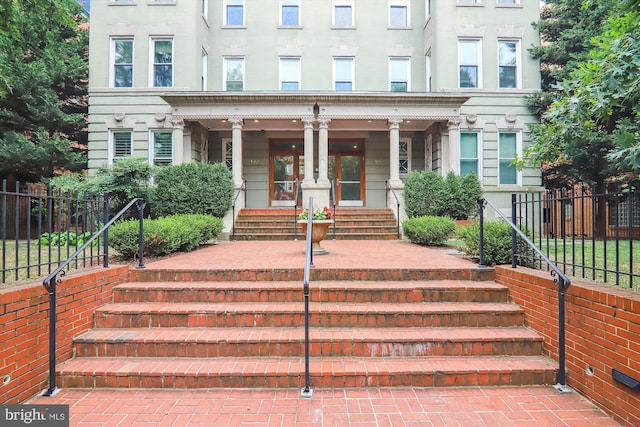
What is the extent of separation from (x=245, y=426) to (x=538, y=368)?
2.84m

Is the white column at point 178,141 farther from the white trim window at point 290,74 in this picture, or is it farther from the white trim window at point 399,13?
the white trim window at point 399,13

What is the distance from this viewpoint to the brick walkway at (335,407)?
2.92 meters

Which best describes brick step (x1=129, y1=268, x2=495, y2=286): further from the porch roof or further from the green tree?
the green tree

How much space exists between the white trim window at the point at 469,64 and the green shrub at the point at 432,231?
8103mm

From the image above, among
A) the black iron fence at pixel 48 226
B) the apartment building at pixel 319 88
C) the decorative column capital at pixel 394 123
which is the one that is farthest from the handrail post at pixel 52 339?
the decorative column capital at pixel 394 123

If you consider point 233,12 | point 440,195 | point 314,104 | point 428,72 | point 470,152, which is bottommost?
point 440,195

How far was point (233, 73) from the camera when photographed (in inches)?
594

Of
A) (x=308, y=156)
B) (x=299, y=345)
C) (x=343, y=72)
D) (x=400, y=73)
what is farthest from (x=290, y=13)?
(x=299, y=345)

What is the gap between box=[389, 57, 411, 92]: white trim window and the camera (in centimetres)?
1513

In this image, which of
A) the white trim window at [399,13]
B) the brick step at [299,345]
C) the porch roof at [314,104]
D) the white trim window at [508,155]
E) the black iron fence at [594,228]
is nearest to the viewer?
the black iron fence at [594,228]

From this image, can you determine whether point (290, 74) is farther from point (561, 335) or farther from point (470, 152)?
point (561, 335)

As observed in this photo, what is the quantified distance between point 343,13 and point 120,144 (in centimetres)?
Answer: 1074

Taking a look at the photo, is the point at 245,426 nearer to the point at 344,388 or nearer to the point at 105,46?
the point at 344,388

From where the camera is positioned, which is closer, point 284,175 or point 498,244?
point 498,244
